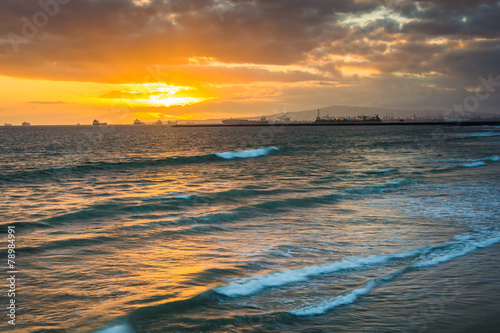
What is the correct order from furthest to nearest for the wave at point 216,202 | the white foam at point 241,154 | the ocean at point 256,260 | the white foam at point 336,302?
the white foam at point 241,154, the wave at point 216,202, the white foam at point 336,302, the ocean at point 256,260

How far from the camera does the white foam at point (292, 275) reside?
984cm

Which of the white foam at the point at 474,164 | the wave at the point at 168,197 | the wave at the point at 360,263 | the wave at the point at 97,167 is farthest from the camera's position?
the white foam at the point at 474,164

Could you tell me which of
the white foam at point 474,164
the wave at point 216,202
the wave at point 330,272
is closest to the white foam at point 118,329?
the wave at point 330,272

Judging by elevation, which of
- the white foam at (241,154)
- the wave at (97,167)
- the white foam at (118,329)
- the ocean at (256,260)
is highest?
the white foam at (241,154)

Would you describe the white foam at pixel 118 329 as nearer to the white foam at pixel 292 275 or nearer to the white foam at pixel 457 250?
the white foam at pixel 292 275

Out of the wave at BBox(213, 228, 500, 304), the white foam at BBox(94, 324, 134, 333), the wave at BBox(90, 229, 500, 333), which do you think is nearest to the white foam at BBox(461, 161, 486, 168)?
the wave at BBox(90, 229, 500, 333)

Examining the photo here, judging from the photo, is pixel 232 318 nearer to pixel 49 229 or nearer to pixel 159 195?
pixel 49 229

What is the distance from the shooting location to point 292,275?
1080 cm

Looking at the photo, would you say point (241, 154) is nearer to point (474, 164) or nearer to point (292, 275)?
point (474, 164)

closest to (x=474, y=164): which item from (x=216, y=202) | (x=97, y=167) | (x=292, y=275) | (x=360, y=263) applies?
(x=216, y=202)

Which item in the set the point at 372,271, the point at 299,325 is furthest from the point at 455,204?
the point at 299,325

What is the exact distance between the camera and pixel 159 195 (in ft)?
83.5

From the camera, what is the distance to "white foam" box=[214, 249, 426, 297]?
388 inches

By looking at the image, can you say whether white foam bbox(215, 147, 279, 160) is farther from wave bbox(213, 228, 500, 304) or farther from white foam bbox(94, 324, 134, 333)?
white foam bbox(94, 324, 134, 333)
